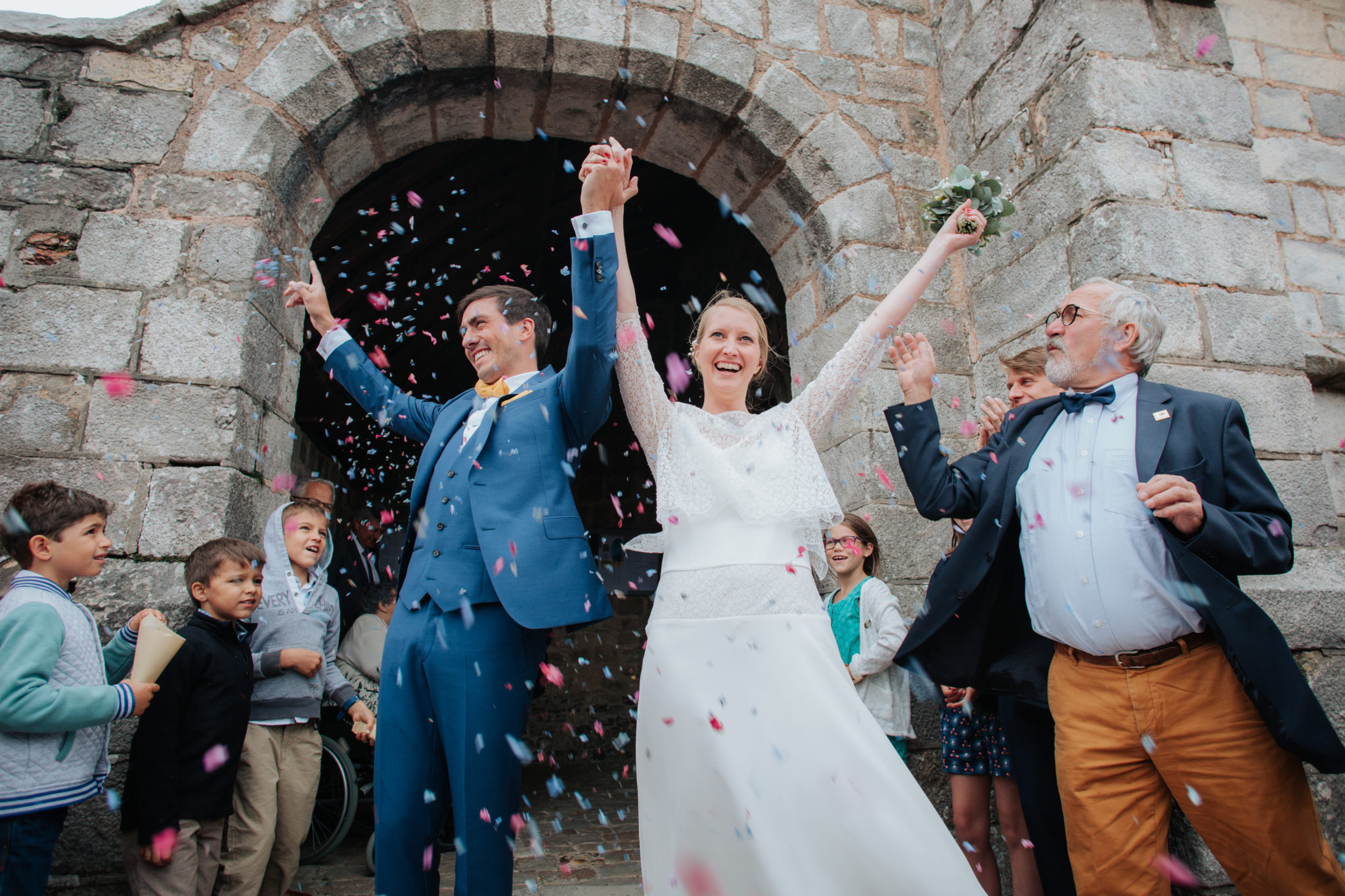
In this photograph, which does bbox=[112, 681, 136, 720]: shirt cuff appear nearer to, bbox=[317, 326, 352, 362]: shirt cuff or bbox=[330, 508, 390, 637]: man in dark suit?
bbox=[317, 326, 352, 362]: shirt cuff

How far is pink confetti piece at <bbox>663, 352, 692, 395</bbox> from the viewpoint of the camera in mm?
7812

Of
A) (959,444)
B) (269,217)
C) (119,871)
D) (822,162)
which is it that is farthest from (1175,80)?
(119,871)

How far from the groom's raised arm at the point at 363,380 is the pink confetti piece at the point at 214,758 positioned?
102 centimetres

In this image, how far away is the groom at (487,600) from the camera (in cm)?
173

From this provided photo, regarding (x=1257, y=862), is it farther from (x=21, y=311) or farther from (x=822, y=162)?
(x=21, y=311)

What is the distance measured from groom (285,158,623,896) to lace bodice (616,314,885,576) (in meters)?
0.10

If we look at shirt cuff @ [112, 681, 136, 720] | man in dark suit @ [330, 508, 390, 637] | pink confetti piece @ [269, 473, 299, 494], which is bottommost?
shirt cuff @ [112, 681, 136, 720]

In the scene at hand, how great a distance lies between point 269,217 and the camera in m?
3.08

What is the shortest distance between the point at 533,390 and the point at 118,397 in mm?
1604

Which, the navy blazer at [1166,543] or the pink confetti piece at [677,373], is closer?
the navy blazer at [1166,543]

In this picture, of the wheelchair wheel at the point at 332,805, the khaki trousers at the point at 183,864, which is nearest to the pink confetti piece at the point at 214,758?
the khaki trousers at the point at 183,864

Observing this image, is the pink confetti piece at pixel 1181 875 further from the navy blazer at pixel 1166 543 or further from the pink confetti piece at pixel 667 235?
the pink confetti piece at pixel 667 235

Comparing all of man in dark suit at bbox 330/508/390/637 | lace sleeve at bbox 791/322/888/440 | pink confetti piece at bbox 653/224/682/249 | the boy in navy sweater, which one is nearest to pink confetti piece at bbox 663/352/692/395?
pink confetti piece at bbox 653/224/682/249

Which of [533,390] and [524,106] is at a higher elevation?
[524,106]
